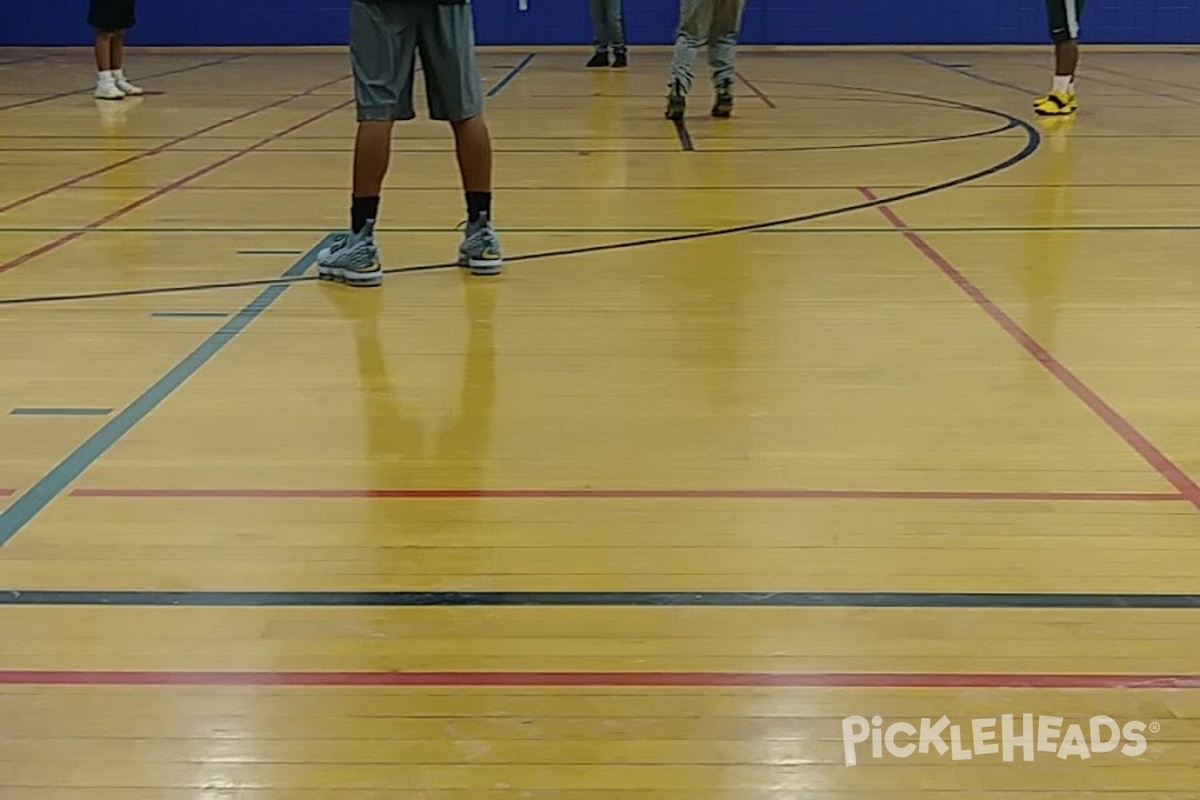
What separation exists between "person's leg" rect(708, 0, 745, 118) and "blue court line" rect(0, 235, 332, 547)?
147 inches

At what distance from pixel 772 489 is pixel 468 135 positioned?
1739 millimetres

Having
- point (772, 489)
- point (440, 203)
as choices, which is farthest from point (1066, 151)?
point (772, 489)

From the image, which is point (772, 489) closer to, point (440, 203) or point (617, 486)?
point (617, 486)

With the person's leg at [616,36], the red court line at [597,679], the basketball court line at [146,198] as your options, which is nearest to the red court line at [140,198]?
the basketball court line at [146,198]

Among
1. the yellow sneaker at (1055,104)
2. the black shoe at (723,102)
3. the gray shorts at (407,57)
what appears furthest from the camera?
the yellow sneaker at (1055,104)

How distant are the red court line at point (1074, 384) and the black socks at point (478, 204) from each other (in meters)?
1.22

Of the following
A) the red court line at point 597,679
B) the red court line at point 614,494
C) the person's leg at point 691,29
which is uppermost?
the person's leg at point 691,29

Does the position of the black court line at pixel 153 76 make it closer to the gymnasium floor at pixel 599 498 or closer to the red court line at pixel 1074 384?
the gymnasium floor at pixel 599 498

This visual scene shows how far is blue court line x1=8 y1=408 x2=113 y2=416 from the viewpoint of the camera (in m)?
2.62

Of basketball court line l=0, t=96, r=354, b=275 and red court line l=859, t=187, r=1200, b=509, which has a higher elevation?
red court line l=859, t=187, r=1200, b=509

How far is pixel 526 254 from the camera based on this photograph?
4051mm

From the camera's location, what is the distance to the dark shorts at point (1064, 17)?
6.88 meters

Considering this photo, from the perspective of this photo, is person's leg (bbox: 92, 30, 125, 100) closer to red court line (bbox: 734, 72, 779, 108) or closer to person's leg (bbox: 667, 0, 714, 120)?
person's leg (bbox: 667, 0, 714, 120)

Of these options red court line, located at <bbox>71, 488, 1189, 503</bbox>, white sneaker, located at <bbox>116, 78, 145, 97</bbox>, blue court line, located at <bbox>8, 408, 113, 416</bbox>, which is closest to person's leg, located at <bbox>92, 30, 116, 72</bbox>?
white sneaker, located at <bbox>116, 78, 145, 97</bbox>
